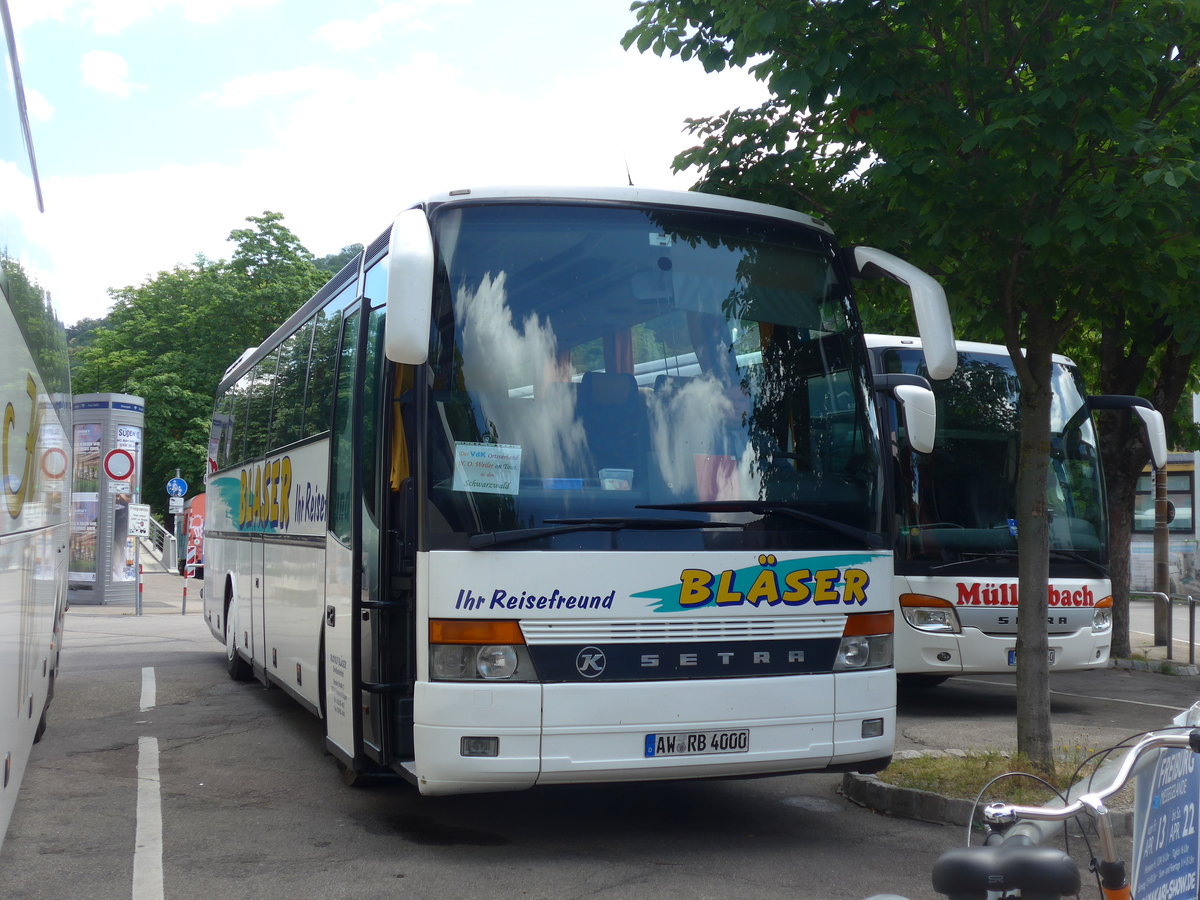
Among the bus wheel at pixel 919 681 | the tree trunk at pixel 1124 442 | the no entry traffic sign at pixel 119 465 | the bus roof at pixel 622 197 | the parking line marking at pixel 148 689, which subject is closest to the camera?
the bus roof at pixel 622 197

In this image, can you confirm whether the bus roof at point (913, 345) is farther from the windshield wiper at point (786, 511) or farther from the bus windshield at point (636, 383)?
the windshield wiper at point (786, 511)

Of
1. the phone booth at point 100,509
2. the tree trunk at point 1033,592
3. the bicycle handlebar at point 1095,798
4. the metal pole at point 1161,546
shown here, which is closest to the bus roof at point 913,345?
the tree trunk at point 1033,592

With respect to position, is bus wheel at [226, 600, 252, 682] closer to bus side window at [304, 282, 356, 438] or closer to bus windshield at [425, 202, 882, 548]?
bus side window at [304, 282, 356, 438]

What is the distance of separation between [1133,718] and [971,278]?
5578 millimetres

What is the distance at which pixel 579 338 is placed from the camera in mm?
6379

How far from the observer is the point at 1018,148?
23.3ft

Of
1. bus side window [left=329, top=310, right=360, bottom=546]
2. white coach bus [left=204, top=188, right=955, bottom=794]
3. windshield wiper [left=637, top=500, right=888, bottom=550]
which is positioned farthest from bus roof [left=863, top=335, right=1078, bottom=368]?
bus side window [left=329, top=310, right=360, bottom=546]

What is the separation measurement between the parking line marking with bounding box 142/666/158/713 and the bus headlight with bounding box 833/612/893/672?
24.4 ft

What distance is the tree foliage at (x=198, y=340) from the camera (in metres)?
52.4

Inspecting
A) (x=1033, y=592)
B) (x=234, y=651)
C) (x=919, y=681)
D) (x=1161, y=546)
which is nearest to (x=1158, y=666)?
(x=919, y=681)

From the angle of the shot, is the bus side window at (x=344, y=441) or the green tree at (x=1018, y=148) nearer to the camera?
the green tree at (x=1018, y=148)

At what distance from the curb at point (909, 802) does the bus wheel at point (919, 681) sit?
5.56 m

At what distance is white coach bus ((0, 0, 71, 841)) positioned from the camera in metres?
5.18

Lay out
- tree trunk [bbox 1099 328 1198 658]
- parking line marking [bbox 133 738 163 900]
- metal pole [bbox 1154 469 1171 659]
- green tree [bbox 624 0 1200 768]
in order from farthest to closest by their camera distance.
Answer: metal pole [bbox 1154 469 1171 659] < tree trunk [bbox 1099 328 1198 658] < green tree [bbox 624 0 1200 768] < parking line marking [bbox 133 738 163 900]
